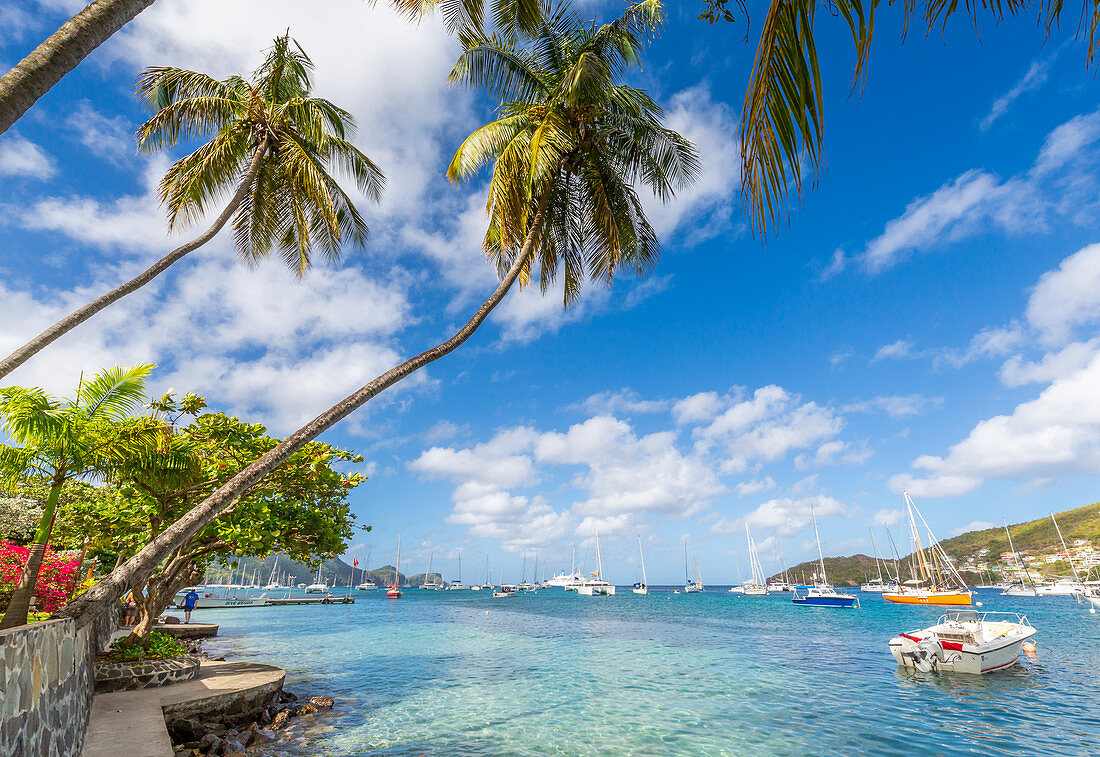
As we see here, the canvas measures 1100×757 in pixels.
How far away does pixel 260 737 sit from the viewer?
8.16 metres

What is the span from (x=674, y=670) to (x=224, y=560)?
46.5 feet

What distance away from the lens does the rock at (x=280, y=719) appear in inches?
353

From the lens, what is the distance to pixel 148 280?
789 centimetres

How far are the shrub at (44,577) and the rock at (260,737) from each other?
419 cm

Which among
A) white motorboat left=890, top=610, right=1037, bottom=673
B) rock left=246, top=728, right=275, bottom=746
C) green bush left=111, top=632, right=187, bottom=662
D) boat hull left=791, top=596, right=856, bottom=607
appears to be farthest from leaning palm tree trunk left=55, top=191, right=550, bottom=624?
boat hull left=791, top=596, right=856, bottom=607

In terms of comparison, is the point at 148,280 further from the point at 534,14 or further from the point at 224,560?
the point at 224,560

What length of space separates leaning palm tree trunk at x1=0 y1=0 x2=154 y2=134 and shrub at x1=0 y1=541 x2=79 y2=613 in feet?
28.0

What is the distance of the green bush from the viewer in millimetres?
8875

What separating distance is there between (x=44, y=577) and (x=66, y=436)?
4.69 m

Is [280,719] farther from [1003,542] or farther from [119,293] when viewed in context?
[1003,542]

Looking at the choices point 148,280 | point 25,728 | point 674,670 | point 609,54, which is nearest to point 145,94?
point 148,280

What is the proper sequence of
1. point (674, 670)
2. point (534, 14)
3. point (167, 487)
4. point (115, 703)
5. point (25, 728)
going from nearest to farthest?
point (25, 728), point (534, 14), point (115, 703), point (167, 487), point (674, 670)

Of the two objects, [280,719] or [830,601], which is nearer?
[280,719]

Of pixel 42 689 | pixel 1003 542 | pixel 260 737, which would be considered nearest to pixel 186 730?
pixel 260 737
